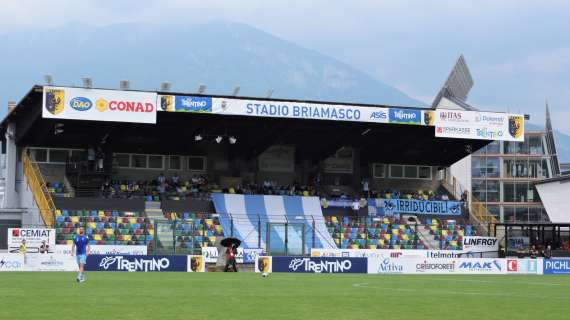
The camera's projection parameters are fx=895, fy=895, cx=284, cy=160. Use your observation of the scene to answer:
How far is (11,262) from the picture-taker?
145ft

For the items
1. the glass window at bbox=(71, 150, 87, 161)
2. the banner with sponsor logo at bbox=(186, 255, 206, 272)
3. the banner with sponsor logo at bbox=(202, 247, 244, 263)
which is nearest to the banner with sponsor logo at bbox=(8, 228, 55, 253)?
the banner with sponsor logo at bbox=(202, 247, 244, 263)

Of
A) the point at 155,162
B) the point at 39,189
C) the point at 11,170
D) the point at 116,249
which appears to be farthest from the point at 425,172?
the point at 11,170

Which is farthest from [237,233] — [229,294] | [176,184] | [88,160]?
[229,294]

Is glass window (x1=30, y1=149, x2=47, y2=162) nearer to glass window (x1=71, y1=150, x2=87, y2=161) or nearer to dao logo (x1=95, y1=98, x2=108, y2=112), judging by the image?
glass window (x1=71, y1=150, x2=87, y2=161)

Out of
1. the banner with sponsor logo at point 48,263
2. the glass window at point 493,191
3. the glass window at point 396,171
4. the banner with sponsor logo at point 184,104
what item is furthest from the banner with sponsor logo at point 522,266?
the glass window at point 493,191

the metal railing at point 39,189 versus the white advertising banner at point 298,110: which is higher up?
the white advertising banner at point 298,110

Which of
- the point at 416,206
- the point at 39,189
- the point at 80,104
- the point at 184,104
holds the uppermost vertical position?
the point at 184,104

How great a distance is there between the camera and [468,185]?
84.2 meters

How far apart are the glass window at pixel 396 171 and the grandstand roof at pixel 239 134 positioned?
2.71 m

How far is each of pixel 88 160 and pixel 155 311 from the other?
4673 centimetres

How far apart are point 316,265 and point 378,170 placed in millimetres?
27254

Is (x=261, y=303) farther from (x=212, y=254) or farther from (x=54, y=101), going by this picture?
(x=54, y=101)

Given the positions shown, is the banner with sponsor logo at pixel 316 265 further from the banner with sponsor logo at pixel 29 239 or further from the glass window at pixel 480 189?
the glass window at pixel 480 189

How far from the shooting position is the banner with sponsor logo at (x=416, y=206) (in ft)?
226
